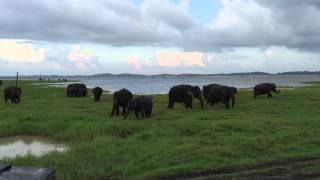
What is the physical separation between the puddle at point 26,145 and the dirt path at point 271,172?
678 centimetres

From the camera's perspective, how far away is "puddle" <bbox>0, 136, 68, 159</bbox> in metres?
17.7

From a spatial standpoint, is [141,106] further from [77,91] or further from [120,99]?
[77,91]

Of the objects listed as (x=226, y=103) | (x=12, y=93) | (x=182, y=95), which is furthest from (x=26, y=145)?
(x=12, y=93)

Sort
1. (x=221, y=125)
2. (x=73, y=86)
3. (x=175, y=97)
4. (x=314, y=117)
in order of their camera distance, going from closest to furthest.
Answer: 1. (x=221, y=125)
2. (x=314, y=117)
3. (x=175, y=97)
4. (x=73, y=86)

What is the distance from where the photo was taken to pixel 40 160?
1376 cm

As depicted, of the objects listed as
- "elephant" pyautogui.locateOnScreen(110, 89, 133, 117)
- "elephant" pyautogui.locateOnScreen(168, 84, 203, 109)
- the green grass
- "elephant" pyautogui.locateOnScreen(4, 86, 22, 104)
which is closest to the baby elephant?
the green grass

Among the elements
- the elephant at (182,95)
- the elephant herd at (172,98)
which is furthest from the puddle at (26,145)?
the elephant at (182,95)

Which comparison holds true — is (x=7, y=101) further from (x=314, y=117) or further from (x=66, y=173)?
(x=66, y=173)

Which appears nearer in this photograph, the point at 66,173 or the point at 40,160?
the point at 66,173

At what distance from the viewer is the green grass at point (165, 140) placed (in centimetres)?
1306

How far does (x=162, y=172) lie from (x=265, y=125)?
25.4 feet

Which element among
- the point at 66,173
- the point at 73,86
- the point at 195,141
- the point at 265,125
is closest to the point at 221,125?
the point at 265,125

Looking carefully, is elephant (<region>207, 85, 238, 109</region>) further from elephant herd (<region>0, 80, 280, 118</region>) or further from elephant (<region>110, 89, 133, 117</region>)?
elephant (<region>110, 89, 133, 117</region>)

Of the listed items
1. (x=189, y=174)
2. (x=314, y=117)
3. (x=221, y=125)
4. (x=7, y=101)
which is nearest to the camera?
(x=189, y=174)
